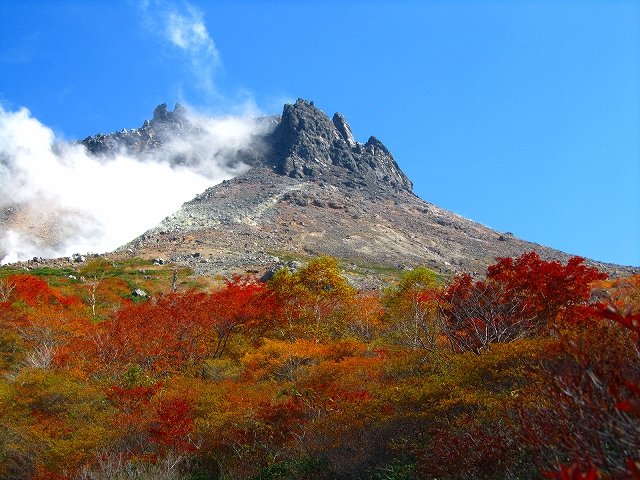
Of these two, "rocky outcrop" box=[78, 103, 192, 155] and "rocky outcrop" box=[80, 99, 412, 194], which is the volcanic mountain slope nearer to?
"rocky outcrop" box=[80, 99, 412, 194]

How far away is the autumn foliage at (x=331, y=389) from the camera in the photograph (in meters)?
5.61

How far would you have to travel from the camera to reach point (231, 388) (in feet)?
61.8

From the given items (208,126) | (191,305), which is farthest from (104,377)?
(208,126)

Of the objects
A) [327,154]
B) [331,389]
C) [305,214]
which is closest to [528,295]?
[331,389]

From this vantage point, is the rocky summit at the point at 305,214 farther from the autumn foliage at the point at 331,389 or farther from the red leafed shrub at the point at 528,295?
the red leafed shrub at the point at 528,295

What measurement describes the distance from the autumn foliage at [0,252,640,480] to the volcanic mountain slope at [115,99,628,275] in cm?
3263

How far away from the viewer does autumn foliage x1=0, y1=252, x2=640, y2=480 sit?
221 inches

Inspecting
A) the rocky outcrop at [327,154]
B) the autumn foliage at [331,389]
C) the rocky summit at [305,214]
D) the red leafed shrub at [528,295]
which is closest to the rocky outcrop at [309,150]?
the rocky outcrop at [327,154]

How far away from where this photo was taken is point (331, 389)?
1661 centimetres

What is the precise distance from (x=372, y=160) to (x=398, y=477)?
130282 mm

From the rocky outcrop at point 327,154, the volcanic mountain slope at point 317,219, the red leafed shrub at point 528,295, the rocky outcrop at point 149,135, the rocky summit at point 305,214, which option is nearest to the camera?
the red leafed shrub at point 528,295

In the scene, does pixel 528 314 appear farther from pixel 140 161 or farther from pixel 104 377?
pixel 140 161

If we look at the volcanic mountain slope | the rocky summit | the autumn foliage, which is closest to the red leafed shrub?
the autumn foliage

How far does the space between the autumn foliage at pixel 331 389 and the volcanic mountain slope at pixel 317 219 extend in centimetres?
3263
